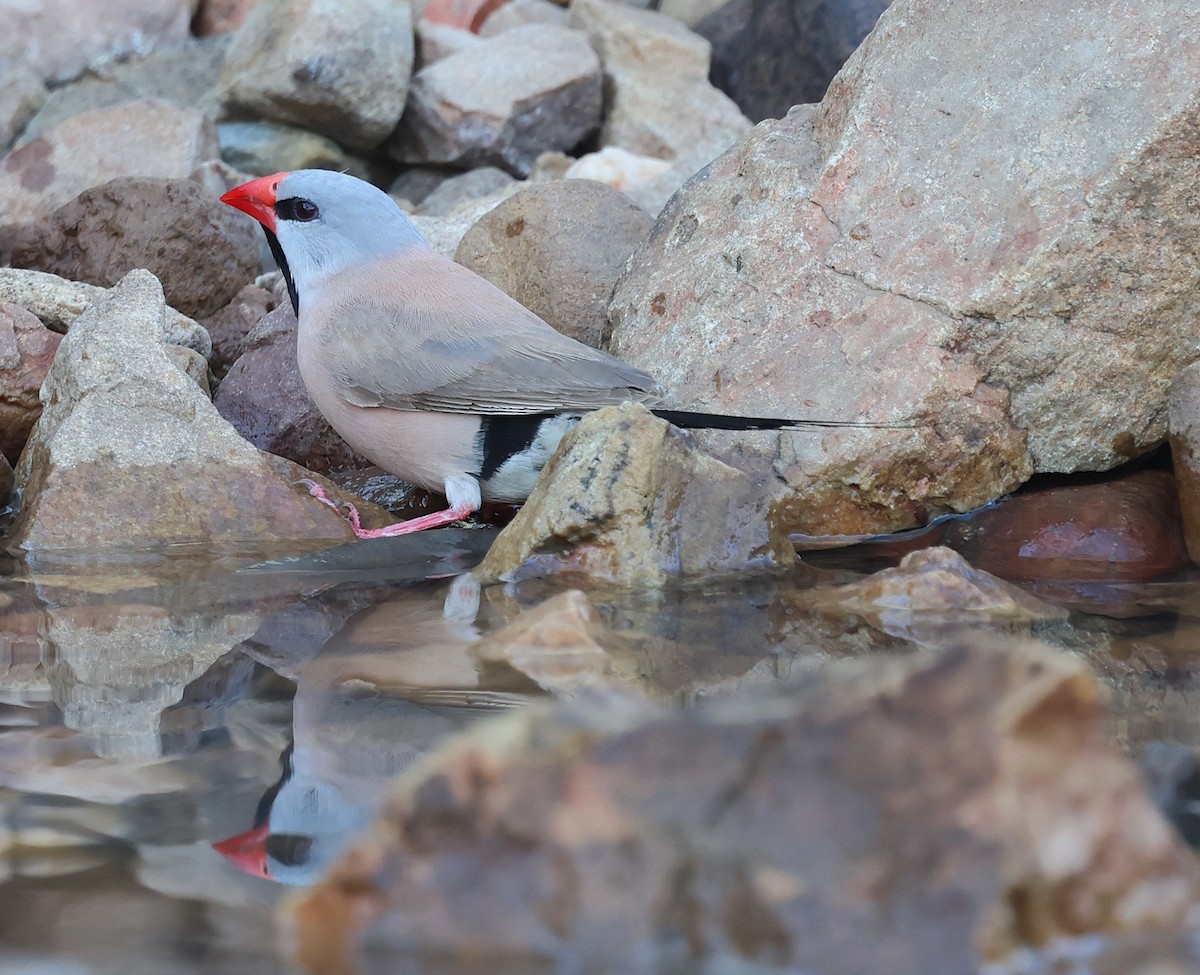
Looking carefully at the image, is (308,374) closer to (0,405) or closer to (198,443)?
(198,443)

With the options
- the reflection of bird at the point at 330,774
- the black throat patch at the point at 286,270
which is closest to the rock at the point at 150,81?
the black throat patch at the point at 286,270

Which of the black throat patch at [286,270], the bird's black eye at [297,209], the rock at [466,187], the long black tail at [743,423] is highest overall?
the bird's black eye at [297,209]

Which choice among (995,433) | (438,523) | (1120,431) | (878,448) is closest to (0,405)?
(438,523)

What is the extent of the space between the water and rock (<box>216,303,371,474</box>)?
41.9 inches

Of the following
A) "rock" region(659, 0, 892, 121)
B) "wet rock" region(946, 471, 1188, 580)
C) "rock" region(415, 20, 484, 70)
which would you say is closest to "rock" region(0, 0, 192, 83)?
"rock" region(415, 20, 484, 70)

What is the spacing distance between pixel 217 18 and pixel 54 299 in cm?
651

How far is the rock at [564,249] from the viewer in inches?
200

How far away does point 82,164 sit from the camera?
24.7 ft

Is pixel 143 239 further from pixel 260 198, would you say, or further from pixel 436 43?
pixel 436 43

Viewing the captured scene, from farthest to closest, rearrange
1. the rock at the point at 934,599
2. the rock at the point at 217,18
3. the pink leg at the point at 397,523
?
the rock at the point at 217,18 < the pink leg at the point at 397,523 < the rock at the point at 934,599

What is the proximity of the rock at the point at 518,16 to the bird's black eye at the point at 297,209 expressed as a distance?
6.66m

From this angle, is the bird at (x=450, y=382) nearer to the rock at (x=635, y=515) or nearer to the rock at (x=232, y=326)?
the rock at (x=635, y=515)

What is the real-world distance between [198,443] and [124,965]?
293cm

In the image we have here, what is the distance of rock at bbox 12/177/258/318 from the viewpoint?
5746 millimetres
